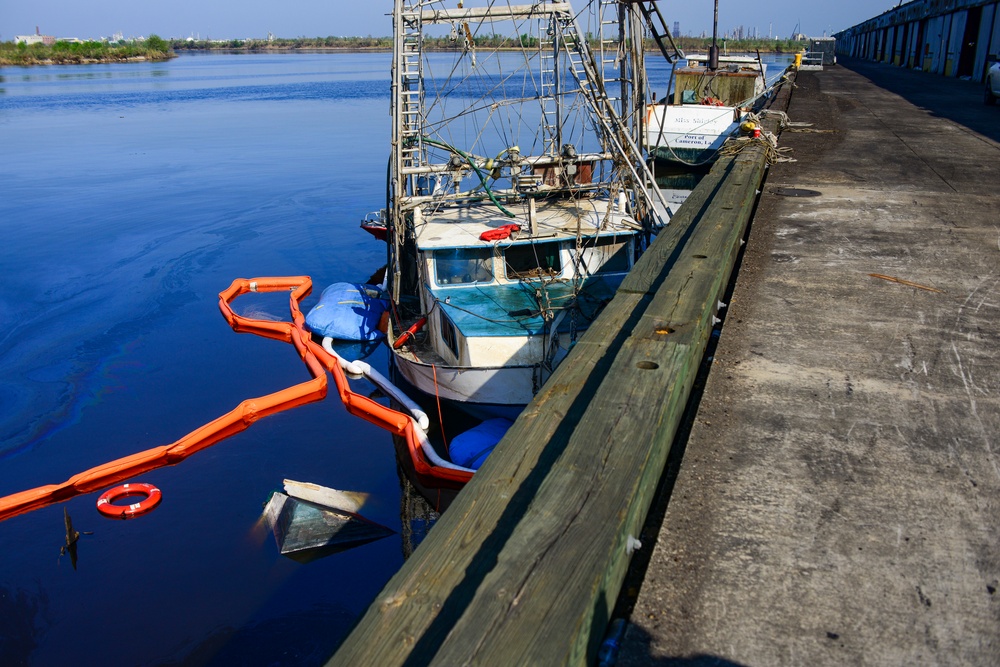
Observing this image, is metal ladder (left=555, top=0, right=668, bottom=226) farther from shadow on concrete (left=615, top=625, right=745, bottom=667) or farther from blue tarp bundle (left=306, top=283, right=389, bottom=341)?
shadow on concrete (left=615, top=625, right=745, bottom=667)

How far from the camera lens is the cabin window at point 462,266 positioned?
36.7 ft

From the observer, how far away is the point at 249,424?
11812 mm

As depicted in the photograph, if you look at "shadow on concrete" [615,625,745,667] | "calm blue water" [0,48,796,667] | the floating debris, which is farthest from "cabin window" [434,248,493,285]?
"shadow on concrete" [615,625,745,667]

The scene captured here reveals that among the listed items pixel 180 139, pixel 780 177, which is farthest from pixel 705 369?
pixel 180 139

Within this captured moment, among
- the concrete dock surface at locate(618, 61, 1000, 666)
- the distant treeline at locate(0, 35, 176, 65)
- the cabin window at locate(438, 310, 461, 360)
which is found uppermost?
the distant treeline at locate(0, 35, 176, 65)

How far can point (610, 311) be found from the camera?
479 centimetres

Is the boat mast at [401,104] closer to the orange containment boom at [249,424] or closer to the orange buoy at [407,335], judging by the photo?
the orange buoy at [407,335]

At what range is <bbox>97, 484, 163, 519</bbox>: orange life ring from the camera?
388 inches

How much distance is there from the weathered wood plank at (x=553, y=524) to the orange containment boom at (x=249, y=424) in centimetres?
527

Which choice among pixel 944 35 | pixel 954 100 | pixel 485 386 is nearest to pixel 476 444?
pixel 485 386

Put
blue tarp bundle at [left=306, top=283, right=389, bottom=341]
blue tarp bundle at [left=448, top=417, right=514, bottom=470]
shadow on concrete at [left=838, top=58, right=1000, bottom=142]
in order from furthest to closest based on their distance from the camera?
shadow on concrete at [left=838, top=58, right=1000, bottom=142], blue tarp bundle at [left=306, top=283, right=389, bottom=341], blue tarp bundle at [left=448, top=417, right=514, bottom=470]

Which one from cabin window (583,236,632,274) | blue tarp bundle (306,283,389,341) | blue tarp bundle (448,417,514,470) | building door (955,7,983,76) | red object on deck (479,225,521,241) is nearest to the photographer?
blue tarp bundle (448,417,514,470)

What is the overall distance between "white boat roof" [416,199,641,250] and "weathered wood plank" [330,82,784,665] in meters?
7.07

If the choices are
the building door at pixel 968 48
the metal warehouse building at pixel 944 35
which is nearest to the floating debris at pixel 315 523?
the metal warehouse building at pixel 944 35
